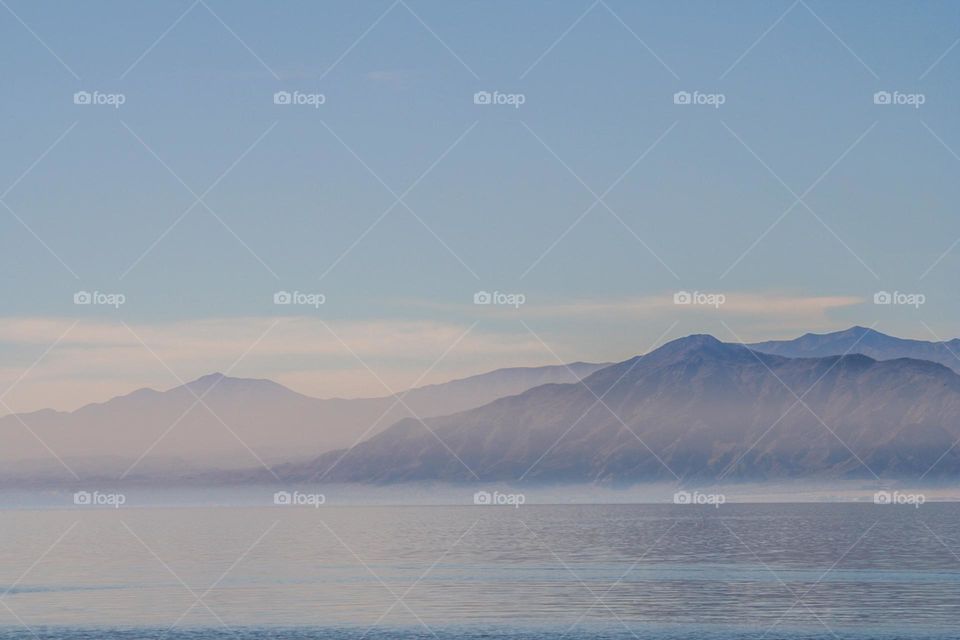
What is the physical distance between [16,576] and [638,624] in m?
58.8

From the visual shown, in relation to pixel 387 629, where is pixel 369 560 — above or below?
above

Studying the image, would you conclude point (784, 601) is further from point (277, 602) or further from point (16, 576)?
point (16, 576)

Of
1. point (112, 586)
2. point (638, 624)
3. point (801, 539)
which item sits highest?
point (801, 539)

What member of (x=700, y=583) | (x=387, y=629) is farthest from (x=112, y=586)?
(x=700, y=583)

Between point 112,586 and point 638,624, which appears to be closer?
point 638,624

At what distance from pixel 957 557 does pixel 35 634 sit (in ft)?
272

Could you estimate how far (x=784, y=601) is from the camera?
9056 centimetres

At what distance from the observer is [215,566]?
132 meters

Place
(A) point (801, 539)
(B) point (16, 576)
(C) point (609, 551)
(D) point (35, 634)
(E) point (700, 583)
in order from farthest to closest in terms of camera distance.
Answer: (A) point (801, 539) → (C) point (609, 551) → (B) point (16, 576) → (E) point (700, 583) → (D) point (35, 634)

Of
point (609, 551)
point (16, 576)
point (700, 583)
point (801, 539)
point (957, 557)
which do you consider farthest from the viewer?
point (801, 539)

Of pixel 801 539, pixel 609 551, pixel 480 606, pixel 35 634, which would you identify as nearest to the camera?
pixel 35 634

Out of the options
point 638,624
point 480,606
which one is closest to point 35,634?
point 480,606

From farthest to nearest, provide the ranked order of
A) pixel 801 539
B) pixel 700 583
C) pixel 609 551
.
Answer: pixel 801 539
pixel 609 551
pixel 700 583

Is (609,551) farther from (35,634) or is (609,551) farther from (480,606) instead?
(35,634)
